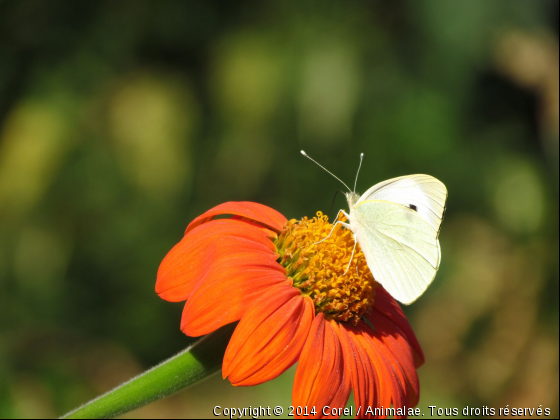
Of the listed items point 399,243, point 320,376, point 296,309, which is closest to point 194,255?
point 296,309

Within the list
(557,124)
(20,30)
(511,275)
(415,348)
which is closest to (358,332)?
(415,348)

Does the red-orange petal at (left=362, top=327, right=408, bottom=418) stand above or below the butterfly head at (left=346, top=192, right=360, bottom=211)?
below

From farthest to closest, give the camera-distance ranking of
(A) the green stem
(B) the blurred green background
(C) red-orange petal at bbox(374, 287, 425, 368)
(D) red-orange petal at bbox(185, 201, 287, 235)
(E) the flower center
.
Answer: (B) the blurred green background < (C) red-orange petal at bbox(374, 287, 425, 368) < (D) red-orange petal at bbox(185, 201, 287, 235) < (E) the flower center < (A) the green stem

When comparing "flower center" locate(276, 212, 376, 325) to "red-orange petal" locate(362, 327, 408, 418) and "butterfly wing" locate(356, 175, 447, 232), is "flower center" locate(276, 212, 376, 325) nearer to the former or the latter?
"red-orange petal" locate(362, 327, 408, 418)

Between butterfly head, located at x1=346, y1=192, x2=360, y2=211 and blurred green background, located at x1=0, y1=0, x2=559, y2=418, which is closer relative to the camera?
butterfly head, located at x1=346, y1=192, x2=360, y2=211

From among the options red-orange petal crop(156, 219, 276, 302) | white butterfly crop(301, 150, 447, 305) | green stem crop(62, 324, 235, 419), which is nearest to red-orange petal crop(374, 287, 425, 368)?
white butterfly crop(301, 150, 447, 305)

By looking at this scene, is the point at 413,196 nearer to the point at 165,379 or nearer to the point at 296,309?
the point at 296,309

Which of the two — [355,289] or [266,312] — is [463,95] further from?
[266,312]
